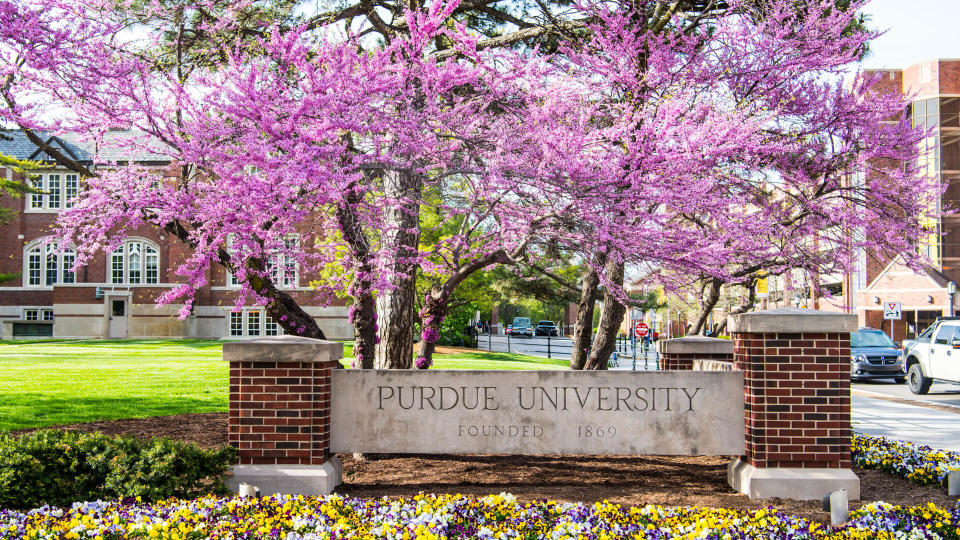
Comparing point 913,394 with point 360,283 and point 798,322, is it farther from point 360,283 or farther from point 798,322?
point 360,283

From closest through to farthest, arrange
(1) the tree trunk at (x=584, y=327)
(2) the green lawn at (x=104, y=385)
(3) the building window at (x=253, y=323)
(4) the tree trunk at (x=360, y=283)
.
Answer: (4) the tree trunk at (x=360, y=283) < (1) the tree trunk at (x=584, y=327) < (2) the green lawn at (x=104, y=385) < (3) the building window at (x=253, y=323)

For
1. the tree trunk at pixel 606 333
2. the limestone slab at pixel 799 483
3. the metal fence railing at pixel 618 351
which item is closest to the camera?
the limestone slab at pixel 799 483

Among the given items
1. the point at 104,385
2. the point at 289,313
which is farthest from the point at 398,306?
the point at 104,385

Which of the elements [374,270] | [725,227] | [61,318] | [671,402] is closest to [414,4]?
[374,270]

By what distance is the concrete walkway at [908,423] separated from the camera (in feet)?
39.2

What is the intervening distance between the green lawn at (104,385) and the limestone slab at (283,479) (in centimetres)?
602

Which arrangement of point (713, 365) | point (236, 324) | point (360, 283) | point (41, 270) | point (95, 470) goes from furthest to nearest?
point (41, 270), point (236, 324), point (713, 365), point (360, 283), point (95, 470)

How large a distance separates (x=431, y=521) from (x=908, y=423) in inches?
462

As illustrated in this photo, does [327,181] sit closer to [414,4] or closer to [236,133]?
[236,133]

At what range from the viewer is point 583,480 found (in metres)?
7.98

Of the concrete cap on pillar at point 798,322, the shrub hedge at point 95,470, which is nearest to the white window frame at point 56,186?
the shrub hedge at point 95,470

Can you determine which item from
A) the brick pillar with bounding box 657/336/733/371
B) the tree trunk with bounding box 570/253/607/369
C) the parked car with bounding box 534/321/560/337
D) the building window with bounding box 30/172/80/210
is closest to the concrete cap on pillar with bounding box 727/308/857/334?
the brick pillar with bounding box 657/336/733/371

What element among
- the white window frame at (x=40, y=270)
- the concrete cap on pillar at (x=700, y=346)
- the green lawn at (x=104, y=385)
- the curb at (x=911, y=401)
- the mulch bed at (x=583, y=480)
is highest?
the white window frame at (x=40, y=270)

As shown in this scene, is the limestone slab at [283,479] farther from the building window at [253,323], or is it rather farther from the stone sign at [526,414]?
the building window at [253,323]
